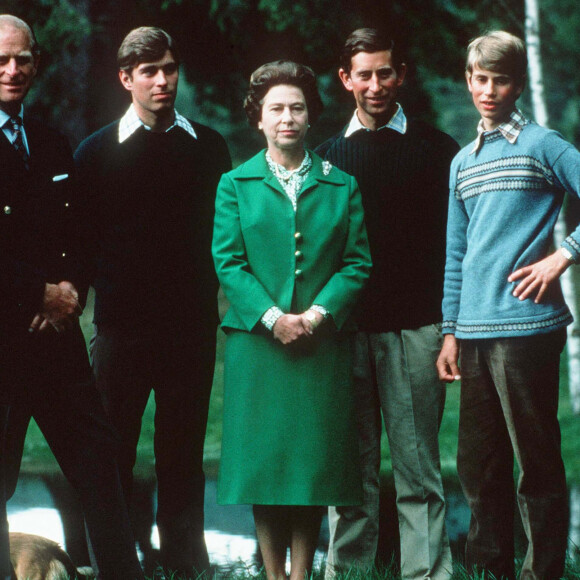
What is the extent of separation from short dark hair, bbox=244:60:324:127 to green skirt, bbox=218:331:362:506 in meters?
0.99

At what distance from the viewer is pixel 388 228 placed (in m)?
5.27

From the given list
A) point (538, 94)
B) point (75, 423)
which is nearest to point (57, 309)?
point (75, 423)

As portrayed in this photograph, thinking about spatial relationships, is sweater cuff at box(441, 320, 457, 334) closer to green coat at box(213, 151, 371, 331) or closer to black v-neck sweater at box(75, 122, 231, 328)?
green coat at box(213, 151, 371, 331)

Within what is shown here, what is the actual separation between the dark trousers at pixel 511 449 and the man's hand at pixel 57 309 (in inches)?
63.4

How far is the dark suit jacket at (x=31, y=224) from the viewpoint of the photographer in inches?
178

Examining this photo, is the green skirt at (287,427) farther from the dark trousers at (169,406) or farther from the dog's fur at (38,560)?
the dog's fur at (38,560)

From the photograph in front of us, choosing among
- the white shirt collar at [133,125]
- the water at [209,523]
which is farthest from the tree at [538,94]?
the white shirt collar at [133,125]

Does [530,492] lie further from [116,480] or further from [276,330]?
[116,480]

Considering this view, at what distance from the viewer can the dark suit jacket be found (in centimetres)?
453

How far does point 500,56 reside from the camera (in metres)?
4.65

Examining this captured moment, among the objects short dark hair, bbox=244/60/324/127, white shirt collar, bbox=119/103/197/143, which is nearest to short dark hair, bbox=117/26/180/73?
white shirt collar, bbox=119/103/197/143

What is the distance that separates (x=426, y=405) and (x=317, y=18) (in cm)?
750

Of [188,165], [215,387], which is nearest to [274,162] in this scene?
[188,165]

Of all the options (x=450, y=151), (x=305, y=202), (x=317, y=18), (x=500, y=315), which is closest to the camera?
(x=500, y=315)
